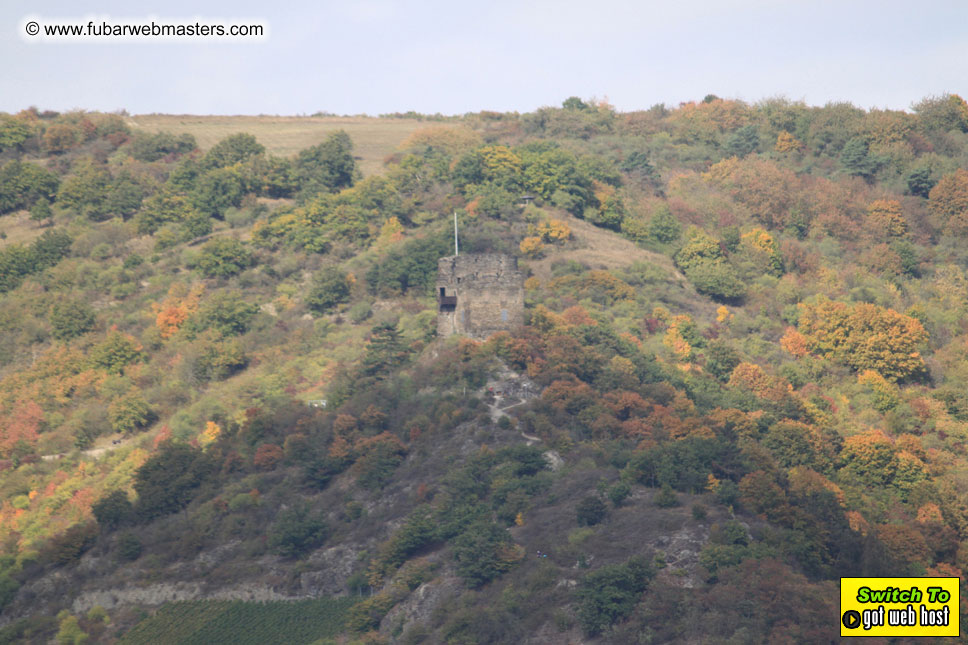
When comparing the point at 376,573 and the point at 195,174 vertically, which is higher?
the point at 195,174

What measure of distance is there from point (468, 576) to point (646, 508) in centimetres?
791

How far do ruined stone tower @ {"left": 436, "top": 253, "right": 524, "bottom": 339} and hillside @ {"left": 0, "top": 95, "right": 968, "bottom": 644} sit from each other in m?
1.45

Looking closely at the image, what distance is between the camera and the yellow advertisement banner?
4134cm

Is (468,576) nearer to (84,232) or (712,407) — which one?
(712,407)

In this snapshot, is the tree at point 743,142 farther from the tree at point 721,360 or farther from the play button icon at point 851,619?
the play button icon at point 851,619

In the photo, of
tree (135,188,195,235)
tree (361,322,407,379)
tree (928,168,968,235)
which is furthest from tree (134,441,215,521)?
tree (928,168,968,235)

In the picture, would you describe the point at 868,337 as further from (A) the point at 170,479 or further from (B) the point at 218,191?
(B) the point at 218,191

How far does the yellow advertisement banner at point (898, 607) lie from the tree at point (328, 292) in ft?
143

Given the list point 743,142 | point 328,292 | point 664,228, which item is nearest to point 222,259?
point 328,292

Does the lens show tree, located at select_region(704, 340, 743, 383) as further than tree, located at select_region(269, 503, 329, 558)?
Yes

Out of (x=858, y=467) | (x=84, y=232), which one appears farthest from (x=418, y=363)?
(x=84, y=232)

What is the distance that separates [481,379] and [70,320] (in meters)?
35.1

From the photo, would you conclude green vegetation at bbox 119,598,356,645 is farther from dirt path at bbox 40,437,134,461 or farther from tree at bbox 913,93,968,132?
tree at bbox 913,93,968,132

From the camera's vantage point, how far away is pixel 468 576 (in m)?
47.4
